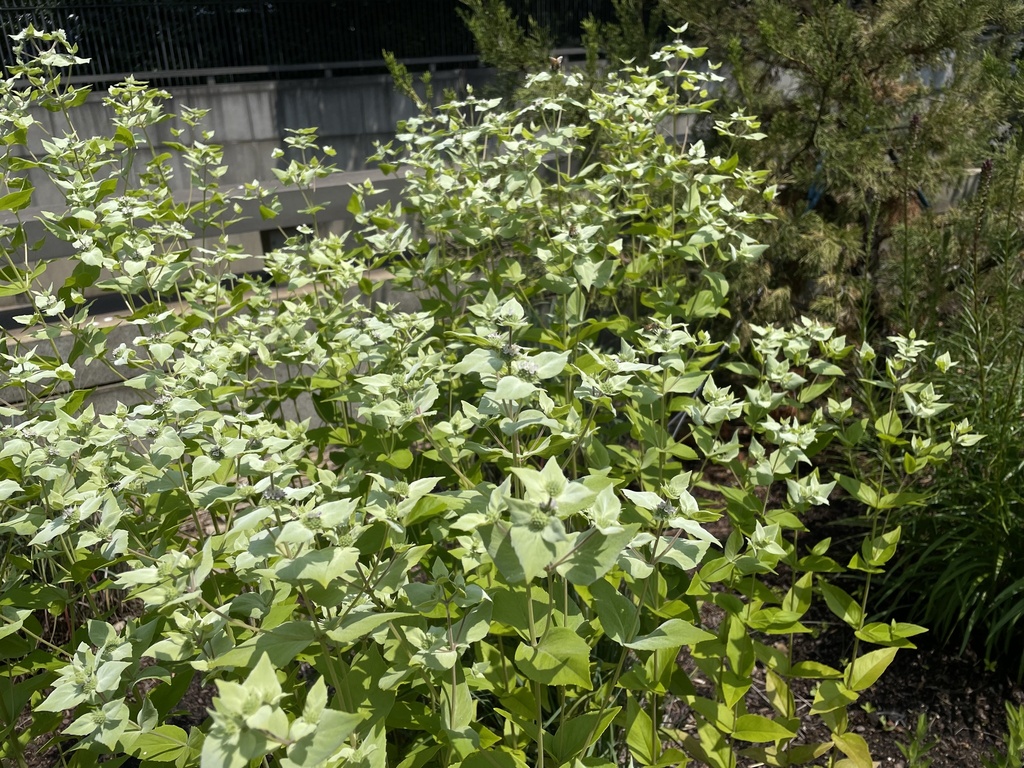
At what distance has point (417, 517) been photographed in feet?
4.69

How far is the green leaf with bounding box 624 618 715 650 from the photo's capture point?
1.29m

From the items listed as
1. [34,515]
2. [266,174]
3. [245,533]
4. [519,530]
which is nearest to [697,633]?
[519,530]

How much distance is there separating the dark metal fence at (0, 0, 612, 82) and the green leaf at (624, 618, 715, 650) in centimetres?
632

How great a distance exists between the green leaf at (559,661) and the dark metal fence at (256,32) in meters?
Result: 6.37

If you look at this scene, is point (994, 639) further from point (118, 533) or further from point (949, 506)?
point (118, 533)

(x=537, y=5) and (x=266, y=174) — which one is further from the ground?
(x=537, y=5)

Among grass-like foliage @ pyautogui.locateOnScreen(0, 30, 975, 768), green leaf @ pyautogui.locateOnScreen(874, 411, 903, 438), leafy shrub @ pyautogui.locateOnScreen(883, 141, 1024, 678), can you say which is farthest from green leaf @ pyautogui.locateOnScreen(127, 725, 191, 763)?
leafy shrub @ pyautogui.locateOnScreen(883, 141, 1024, 678)

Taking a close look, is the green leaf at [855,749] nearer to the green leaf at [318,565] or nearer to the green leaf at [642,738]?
the green leaf at [642,738]

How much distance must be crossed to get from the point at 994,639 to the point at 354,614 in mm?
2175

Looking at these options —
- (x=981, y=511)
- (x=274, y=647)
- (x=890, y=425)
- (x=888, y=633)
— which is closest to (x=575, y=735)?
(x=274, y=647)

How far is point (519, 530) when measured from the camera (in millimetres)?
1043

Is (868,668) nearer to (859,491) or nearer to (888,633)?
(888,633)

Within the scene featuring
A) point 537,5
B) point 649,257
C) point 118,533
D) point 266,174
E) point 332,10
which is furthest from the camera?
point 537,5

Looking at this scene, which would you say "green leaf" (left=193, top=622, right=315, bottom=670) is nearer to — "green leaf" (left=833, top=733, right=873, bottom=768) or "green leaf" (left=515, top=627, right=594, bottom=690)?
"green leaf" (left=515, top=627, right=594, bottom=690)
